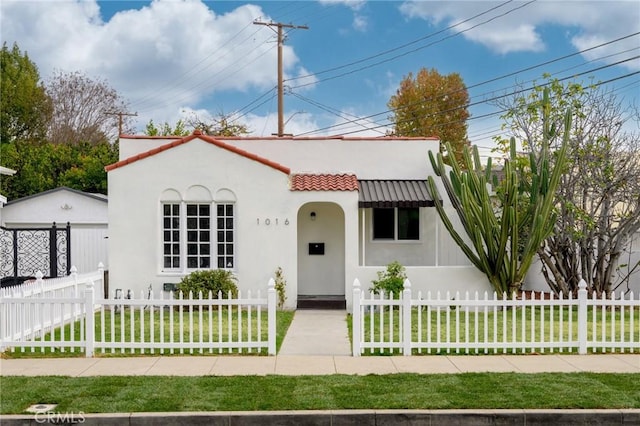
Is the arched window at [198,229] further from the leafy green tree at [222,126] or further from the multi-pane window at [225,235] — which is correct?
the leafy green tree at [222,126]

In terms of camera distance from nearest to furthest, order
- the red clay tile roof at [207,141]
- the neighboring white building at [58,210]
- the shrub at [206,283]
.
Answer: the shrub at [206,283] < the red clay tile roof at [207,141] < the neighboring white building at [58,210]

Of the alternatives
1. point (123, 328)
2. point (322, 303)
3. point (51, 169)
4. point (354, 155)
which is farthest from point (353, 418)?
point (51, 169)

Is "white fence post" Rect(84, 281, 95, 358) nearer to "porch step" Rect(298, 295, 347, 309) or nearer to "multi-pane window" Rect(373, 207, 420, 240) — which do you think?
"porch step" Rect(298, 295, 347, 309)

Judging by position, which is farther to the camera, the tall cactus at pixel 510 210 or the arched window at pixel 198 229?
the arched window at pixel 198 229

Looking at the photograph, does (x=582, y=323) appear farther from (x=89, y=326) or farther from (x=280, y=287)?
(x=89, y=326)

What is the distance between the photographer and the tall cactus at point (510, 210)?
589 inches

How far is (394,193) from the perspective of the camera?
17.2m

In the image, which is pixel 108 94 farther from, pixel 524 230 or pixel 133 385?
pixel 133 385

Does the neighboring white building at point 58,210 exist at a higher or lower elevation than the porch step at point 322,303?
higher

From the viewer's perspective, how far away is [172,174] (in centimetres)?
1648

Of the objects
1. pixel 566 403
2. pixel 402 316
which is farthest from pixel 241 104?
pixel 566 403

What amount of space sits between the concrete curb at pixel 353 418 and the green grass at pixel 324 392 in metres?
0.15

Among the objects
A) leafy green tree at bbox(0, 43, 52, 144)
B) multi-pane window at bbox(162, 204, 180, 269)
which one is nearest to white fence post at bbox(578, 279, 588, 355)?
multi-pane window at bbox(162, 204, 180, 269)
